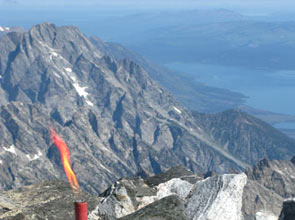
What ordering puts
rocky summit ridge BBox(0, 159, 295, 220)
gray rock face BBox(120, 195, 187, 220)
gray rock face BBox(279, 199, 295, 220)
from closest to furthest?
gray rock face BBox(120, 195, 187, 220) → gray rock face BBox(279, 199, 295, 220) → rocky summit ridge BBox(0, 159, 295, 220)

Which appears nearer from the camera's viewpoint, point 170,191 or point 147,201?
point 147,201

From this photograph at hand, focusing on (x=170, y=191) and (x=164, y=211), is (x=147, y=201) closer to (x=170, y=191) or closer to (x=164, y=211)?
(x=170, y=191)

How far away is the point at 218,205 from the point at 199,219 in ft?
4.83

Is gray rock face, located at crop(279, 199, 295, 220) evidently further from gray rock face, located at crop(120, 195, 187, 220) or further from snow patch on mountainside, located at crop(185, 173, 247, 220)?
gray rock face, located at crop(120, 195, 187, 220)

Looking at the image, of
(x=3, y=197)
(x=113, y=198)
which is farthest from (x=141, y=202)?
(x=3, y=197)

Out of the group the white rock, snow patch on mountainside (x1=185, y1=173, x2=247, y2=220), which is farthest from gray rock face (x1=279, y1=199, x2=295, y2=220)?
the white rock

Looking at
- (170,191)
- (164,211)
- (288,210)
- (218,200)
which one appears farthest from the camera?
(170,191)

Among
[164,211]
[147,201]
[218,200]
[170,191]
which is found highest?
[164,211]

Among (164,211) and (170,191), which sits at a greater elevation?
(164,211)

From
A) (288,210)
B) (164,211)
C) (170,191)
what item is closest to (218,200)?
(288,210)

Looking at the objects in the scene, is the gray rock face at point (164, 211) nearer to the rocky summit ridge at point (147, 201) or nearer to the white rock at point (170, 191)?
the rocky summit ridge at point (147, 201)

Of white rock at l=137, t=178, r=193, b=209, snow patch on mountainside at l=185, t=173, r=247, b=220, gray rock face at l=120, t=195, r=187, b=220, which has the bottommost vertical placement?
white rock at l=137, t=178, r=193, b=209

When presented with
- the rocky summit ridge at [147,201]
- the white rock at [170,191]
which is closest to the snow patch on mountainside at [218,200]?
the rocky summit ridge at [147,201]

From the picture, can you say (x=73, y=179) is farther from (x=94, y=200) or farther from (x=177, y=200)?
(x=94, y=200)
